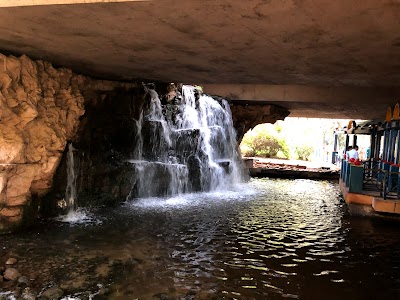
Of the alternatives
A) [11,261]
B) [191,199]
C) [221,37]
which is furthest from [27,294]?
[191,199]

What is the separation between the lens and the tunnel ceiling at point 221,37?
513 cm

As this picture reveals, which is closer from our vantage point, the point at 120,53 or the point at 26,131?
the point at 120,53

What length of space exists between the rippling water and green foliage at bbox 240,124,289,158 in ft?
82.2

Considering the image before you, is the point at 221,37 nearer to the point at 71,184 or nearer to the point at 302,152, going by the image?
the point at 71,184

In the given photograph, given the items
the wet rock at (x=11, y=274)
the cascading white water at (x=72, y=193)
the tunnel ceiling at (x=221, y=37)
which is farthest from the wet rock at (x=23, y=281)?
the tunnel ceiling at (x=221, y=37)

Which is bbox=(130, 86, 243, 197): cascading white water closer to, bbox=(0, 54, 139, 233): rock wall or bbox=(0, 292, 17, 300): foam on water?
bbox=(0, 54, 139, 233): rock wall

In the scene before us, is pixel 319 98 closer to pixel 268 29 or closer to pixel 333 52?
pixel 333 52

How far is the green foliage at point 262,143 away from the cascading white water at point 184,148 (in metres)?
16.5

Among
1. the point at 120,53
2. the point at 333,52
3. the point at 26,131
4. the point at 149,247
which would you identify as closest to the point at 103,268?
the point at 149,247

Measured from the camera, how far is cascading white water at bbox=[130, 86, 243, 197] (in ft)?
48.0

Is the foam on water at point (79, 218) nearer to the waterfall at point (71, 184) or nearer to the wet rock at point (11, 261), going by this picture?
the waterfall at point (71, 184)

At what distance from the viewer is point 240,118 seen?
22.0 metres

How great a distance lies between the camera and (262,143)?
37.7m

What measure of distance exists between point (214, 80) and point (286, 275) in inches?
267
